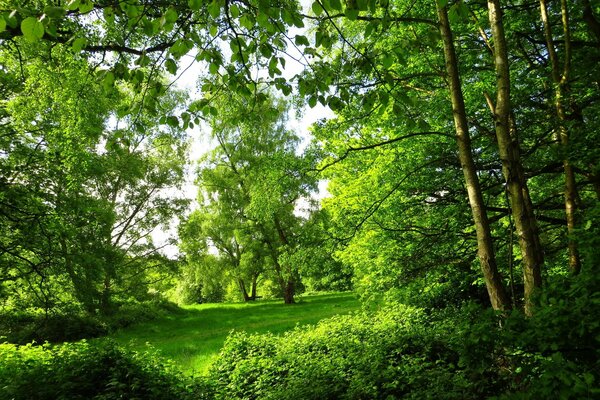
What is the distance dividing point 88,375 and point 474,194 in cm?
702

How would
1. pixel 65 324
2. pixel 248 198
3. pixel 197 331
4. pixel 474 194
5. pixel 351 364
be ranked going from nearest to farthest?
1. pixel 474 194
2. pixel 351 364
3. pixel 65 324
4. pixel 197 331
5. pixel 248 198

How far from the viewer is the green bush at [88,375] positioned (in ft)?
19.0

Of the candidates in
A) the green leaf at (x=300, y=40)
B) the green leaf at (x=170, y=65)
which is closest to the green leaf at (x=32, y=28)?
the green leaf at (x=170, y=65)

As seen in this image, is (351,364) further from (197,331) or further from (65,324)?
(65,324)

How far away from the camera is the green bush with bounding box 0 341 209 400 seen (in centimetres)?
580

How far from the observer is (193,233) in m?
23.8

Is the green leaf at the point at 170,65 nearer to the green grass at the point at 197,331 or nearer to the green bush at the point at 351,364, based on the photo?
the green bush at the point at 351,364

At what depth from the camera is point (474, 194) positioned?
405cm

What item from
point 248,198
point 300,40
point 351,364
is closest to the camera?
point 300,40

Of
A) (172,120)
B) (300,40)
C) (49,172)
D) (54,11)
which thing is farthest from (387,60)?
(49,172)

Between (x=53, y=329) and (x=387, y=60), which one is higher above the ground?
(x=387, y=60)

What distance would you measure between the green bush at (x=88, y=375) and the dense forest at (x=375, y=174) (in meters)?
0.05

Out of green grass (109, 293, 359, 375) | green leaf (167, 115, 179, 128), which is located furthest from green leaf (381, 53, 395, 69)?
green grass (109, 293, 359, 375)

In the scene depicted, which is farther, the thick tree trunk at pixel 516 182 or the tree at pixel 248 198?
the tree at pixel 248 198
